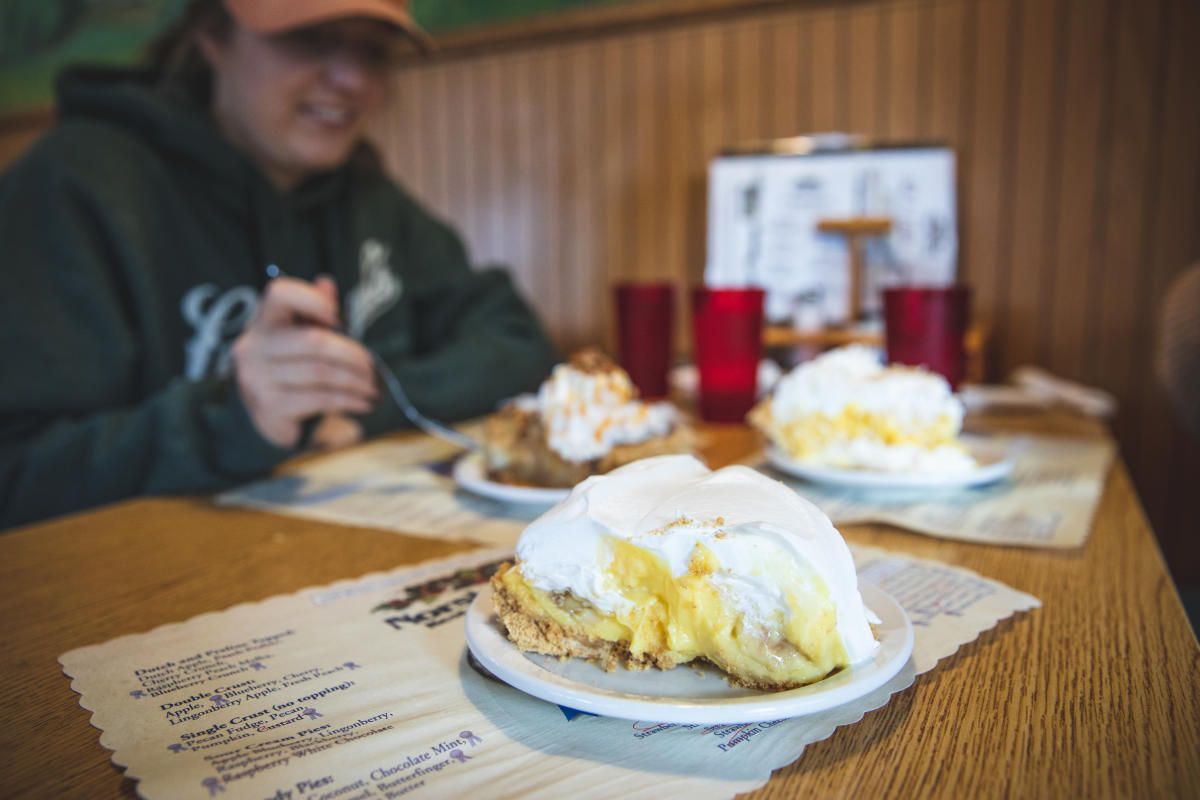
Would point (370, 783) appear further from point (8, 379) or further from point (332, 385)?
point (8, 379)


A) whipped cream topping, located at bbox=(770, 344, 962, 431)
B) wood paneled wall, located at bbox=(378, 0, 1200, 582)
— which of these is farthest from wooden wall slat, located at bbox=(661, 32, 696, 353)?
whipped cream topping, located at bbox=(770, 344, 962, 431)

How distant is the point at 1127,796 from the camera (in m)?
0.38

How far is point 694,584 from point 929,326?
0.95 m

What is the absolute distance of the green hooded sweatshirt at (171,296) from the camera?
40.6 inches

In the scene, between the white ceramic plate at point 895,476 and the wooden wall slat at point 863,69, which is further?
the wooden wall slat at point 863,69

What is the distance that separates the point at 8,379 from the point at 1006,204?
214 centimetres

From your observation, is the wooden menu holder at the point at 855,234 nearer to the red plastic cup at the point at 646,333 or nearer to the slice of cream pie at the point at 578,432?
the red plastic cup at the point at 646,333

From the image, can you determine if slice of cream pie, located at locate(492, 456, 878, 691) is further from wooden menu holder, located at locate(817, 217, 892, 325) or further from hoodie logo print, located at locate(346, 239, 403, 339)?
wooden menu holder, located at locate(817, 217, 892, 325)

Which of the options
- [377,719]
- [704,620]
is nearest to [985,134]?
[704,620]

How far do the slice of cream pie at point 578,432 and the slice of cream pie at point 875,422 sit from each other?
149mm

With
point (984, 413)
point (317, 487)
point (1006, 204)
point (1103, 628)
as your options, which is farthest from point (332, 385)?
point (1006, 204)

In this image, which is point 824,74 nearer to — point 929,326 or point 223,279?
point 929,326

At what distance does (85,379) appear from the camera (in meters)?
1.19

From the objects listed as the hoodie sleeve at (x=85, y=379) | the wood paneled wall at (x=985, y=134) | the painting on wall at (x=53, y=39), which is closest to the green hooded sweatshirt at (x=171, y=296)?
the hoodie sleeve at (x=85, y=379)
